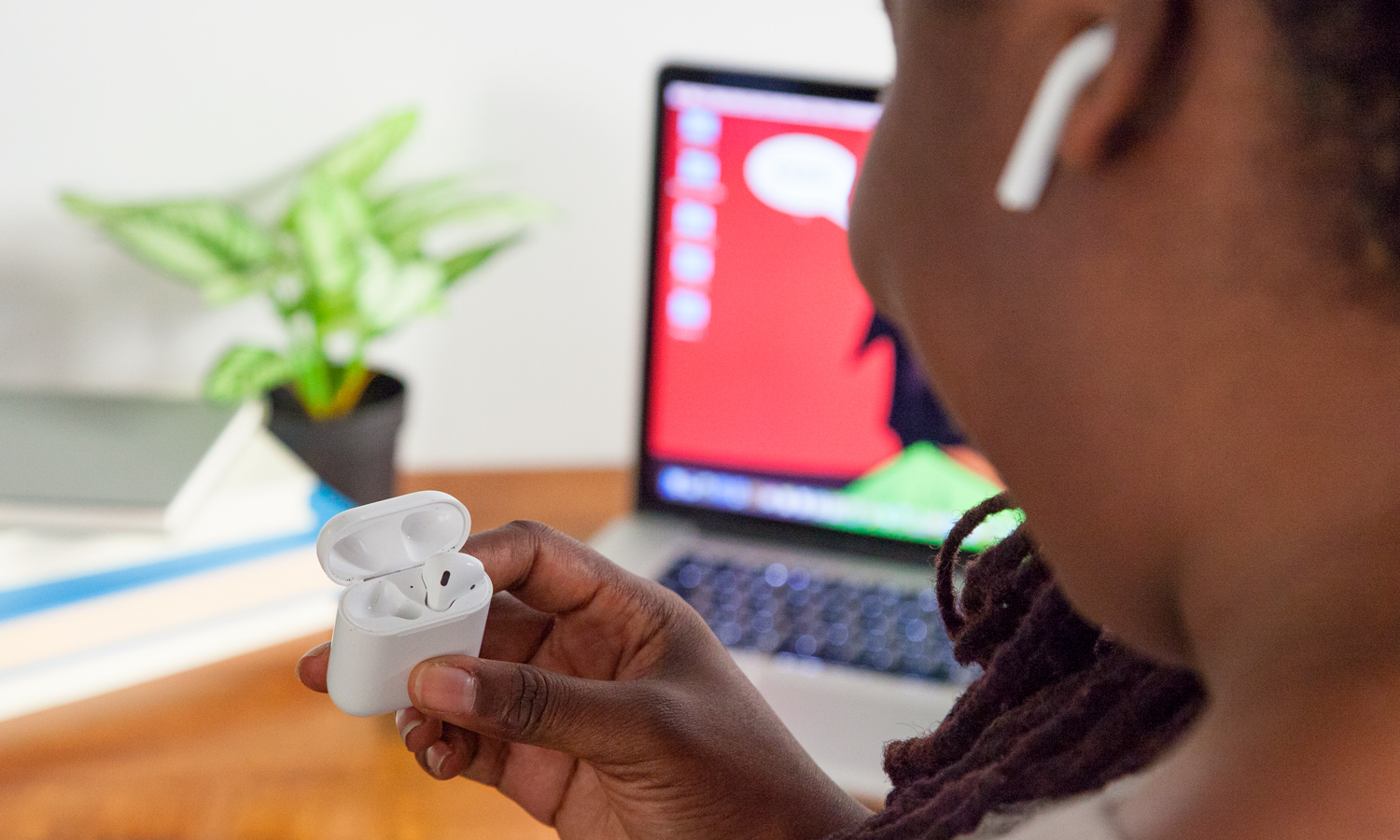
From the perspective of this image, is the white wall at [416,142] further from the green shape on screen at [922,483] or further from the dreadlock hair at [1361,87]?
the dreadlock hair at [1361,87]

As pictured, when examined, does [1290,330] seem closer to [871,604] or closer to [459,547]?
[459,547]

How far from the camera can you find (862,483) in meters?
0.91

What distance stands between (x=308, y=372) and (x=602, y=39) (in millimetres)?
362

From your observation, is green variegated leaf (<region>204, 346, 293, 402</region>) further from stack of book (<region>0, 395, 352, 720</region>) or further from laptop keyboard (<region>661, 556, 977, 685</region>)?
laptop keyboard (<region>661, 556, 977, 685</region>)

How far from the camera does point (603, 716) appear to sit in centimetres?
45

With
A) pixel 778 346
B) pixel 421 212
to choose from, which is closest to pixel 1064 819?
pixel 778 346

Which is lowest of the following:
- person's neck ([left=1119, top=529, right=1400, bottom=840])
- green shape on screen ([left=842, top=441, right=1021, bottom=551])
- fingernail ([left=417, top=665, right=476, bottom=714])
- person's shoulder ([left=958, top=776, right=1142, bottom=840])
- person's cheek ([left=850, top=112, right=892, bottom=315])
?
green shape on screen ([left=842, top=441, right=1021, bottom=551])

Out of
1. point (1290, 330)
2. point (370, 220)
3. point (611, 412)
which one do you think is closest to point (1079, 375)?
point (1290, 330)

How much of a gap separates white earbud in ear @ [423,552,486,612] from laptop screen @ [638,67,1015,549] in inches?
18.6

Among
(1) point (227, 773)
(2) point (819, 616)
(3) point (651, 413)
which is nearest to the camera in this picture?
(1) point (227, 773)

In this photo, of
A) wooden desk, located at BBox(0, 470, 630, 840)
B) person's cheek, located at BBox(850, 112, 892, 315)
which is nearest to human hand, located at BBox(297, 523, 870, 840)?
wooden desk, located at BBox(0, 470, 630, 840)

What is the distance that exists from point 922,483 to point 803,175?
25cm

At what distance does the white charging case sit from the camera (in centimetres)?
43

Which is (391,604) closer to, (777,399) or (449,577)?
(449,577)
